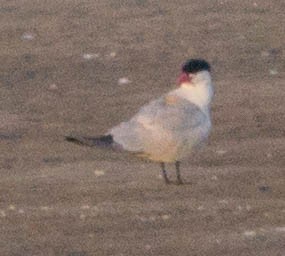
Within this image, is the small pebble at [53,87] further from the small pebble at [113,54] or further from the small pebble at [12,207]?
the small pebble at [12,207]

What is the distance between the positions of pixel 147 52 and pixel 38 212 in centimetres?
540

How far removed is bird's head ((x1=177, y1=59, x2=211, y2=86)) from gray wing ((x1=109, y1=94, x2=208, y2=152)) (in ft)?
1.57

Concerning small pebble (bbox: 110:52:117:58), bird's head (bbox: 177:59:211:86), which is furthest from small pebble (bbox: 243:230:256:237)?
small pebble (bbox: 110:52:117:58)

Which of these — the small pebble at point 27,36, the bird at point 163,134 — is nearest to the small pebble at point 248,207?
the bird at point 163,134

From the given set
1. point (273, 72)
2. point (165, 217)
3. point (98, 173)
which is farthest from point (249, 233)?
point (273, 72)

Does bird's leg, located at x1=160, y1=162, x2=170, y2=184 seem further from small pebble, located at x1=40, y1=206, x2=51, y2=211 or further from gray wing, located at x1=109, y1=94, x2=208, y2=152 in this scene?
small pebble, located at x1=40, y1=206, x2=51, y2=211

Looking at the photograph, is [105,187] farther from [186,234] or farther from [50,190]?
[186,234]

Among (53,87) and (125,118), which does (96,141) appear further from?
(53,87)

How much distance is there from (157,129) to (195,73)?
0.79 meters

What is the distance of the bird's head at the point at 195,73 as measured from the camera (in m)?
10.4

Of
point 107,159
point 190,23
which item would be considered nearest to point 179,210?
point 107,159

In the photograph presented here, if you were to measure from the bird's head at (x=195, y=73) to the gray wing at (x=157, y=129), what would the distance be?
48 centimetres

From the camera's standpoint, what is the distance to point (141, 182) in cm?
998

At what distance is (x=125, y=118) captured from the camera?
12234 mm
